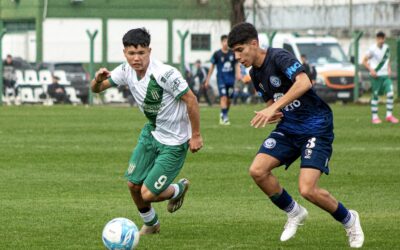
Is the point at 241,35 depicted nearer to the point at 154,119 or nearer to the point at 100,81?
the point at 154,119

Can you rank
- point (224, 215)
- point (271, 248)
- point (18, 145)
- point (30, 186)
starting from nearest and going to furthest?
point (271, 248), point (224, 215), point (30, 186), point (18, 145)

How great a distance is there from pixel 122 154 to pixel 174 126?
8.76 m

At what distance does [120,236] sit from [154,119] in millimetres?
1633

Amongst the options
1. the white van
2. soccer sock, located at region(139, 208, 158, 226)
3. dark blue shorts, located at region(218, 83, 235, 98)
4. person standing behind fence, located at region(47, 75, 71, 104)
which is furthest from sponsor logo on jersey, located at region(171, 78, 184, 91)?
person standing behind fence, located at region(47, 75, 71, 104)

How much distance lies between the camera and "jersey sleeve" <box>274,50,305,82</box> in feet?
30.3

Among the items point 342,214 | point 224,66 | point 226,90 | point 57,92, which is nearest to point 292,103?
point 342,214

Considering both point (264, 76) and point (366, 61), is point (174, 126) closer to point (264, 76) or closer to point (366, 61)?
point (264, 76)

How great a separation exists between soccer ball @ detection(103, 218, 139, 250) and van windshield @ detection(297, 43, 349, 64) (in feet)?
107

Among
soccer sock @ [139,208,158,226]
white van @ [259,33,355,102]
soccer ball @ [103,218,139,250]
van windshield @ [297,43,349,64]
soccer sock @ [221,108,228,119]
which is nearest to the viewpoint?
soccer ball @ [103,218,139,250]

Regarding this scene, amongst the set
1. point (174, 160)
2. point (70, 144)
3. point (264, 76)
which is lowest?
point (70, 144)

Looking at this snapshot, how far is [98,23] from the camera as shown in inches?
2405

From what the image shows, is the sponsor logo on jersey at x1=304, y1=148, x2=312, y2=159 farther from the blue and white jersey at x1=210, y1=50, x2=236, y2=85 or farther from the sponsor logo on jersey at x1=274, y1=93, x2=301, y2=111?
the blue and white jersey at x1=210, y1=50, x2=236, y2=85

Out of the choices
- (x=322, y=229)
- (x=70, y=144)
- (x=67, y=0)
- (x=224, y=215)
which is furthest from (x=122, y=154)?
(x=67, y=0)

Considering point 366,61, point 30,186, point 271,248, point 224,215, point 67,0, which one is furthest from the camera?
point 67,0
